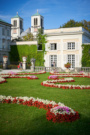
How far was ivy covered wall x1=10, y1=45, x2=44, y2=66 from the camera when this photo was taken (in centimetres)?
3416

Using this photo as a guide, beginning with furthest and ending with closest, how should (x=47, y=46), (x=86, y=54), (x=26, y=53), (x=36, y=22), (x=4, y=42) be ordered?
(x=36, y=22) < (x=4, y=42) < (x=26, y=53) < (x=47, y=46) < (x=86, y=54)

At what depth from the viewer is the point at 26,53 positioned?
37531mm

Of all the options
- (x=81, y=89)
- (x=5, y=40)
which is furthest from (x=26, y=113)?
(x=5, y=40)

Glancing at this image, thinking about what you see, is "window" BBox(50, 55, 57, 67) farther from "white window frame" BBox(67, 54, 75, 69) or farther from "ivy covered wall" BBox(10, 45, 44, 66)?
"white window frame" BBox(67, 54, 75, 69)

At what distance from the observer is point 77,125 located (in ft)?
15.1

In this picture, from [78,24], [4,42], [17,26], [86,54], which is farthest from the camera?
[17,26]

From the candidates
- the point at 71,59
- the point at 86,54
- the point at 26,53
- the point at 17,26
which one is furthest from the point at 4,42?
the point at 17,26

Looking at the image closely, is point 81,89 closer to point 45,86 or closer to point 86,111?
point 45,86

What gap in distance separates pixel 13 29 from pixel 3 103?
8779 cm

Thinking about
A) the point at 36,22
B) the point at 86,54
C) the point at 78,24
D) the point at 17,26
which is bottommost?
the point at 86,54

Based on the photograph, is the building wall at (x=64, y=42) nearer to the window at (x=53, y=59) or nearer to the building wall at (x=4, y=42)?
the window at (x=53, y=59)

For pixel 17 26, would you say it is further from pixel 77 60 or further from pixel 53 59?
pixel 77 60

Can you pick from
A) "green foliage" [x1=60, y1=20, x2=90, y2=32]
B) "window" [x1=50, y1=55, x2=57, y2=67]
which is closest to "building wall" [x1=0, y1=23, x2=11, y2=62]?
"window" [x1=50, y1=55, x2=57, y2=67]

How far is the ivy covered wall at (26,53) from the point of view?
34156 millimetres
